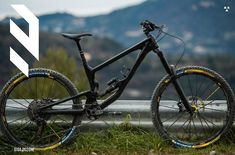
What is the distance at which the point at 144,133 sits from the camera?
5.99 m

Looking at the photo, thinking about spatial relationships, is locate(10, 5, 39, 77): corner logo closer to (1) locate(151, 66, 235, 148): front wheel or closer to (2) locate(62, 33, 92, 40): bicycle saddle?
(2) locate(62, 33, 92, 40): bicycle saddle

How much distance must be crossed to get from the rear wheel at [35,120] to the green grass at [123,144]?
0.18 m

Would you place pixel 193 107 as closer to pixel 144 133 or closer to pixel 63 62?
pixel 144 133

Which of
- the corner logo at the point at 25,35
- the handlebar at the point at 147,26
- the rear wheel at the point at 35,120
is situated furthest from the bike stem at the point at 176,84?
the corner logo at the point at 25,35

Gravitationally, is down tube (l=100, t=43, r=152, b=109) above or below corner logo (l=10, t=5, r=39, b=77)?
below

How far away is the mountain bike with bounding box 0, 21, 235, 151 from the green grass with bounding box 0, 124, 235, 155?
97 mm

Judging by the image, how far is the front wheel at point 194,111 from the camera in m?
5.86

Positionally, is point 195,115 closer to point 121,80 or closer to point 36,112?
point 121,80

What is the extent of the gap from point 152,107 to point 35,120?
4.49 feet

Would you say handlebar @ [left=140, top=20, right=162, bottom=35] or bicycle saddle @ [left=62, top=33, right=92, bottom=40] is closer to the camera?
bicycle saddle @ [left=62, top=33, right=92, bottom=40]

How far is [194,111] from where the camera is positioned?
234 inches

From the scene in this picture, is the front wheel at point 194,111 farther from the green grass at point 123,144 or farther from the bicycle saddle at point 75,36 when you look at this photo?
the bicycle saddle at point 75,36

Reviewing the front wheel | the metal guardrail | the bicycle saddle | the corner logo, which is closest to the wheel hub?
the metal guardrail

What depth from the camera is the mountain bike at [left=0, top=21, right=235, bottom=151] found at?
19.2ft
